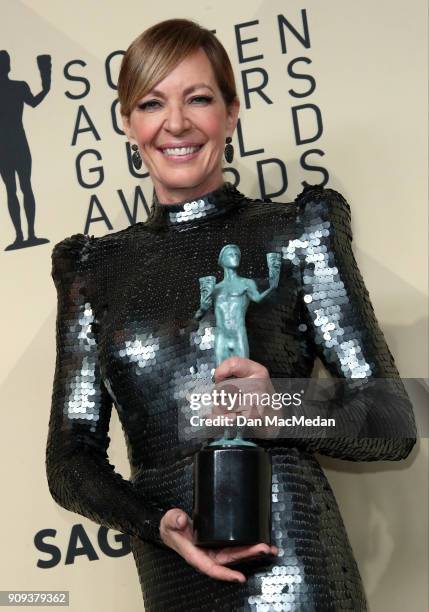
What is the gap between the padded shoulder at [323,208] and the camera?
155 cm

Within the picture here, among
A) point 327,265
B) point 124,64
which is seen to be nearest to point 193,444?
point 327,265

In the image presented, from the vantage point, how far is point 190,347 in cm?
149

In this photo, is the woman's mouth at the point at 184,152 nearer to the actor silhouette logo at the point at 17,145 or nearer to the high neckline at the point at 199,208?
the high neckline at the point at 199,208

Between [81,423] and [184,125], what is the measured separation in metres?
0.42

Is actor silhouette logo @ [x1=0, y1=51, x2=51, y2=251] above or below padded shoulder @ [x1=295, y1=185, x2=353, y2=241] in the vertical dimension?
above

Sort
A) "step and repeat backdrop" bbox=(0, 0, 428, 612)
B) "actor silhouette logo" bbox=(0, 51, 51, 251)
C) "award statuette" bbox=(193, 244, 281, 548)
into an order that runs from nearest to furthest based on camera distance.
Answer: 1. "award statuette" bbox=(193, 244, 281, 548)
2. "step and repeat backdrop" bbox=(0, 0, 428, 612)
3. "actor silhouette logo" bbox=(0, 51, 51, 251)

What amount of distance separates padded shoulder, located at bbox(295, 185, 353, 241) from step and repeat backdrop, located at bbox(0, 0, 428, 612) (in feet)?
1.17

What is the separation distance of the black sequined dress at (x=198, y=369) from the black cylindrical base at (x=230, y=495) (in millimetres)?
136

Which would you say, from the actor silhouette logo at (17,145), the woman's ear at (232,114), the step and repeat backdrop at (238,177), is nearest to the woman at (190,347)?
the woman's ear at (232,114)

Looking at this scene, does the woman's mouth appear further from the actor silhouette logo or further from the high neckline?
the actor silhouette logo

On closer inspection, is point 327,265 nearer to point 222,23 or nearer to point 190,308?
point 190,308

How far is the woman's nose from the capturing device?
1569 millimetres

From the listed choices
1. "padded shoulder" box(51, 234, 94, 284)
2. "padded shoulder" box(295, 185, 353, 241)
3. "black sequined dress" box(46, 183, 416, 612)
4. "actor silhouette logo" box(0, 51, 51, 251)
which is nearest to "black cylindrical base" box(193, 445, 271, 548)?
"black sequined dress" box(46, 183, 416, 612)

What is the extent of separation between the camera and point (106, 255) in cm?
167
